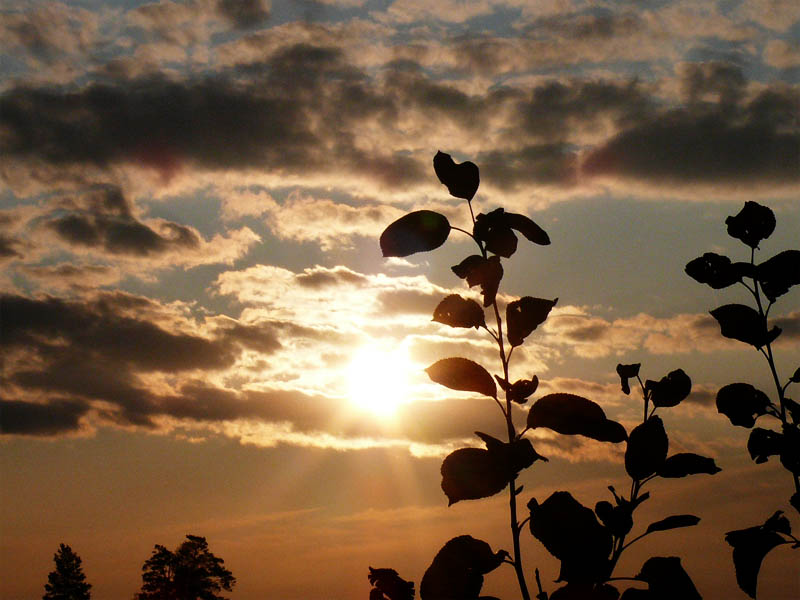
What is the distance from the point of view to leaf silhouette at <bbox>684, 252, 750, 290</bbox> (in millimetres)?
4074

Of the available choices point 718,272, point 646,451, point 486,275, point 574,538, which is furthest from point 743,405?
point 486,275

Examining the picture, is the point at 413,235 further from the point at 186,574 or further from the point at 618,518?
the point at 186,574

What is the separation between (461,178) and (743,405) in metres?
2.06

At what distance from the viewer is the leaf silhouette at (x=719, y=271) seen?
407 centimetres

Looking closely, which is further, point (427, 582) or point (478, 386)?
point (478, 386)

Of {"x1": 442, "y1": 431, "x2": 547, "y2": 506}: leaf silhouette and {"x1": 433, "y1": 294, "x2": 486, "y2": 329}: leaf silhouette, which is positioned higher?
{"x1": 433, "y1": 294, "x2": 486, "y2": 329}: leaf silhouette

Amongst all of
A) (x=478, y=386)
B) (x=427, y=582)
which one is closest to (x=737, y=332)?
(x=478, y=386)

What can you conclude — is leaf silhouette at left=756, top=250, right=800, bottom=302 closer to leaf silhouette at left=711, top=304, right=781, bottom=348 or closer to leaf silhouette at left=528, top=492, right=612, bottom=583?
leaf silhouette at left=711, top=304, right=781, bottom=348

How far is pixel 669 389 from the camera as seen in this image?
3467 mm

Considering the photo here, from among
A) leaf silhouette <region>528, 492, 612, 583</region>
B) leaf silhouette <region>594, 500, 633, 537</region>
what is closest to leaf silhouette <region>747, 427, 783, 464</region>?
leaf silhouette <region>594, 500, 633, 537</region>

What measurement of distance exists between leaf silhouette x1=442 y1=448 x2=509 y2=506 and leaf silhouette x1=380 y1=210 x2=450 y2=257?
2.53 feet

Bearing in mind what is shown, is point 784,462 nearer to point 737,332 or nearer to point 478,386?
point 737,332

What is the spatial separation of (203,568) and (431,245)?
7291 cm

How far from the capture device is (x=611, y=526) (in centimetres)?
309
